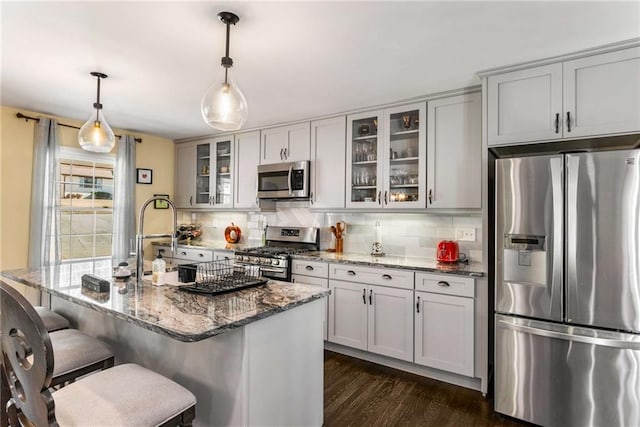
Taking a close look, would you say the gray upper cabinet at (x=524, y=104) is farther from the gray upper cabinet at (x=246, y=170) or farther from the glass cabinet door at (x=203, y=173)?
the glass cabinet door at (x=203, y=173)

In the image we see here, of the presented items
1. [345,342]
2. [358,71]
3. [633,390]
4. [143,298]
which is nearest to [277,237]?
[345,342]

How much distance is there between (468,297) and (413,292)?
412mm

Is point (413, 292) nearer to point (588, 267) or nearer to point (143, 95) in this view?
point (588, 267)

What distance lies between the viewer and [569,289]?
208cm

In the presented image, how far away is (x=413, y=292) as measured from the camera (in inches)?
111

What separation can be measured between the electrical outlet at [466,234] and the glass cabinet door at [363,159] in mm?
799

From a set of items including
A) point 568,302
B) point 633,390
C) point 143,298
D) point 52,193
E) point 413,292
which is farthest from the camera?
point 52,193

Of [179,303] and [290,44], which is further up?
[290,44]

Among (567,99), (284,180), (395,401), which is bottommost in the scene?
(395,401)

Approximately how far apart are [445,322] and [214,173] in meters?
3.39

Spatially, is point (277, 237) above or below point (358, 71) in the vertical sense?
below

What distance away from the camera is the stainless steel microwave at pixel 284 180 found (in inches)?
148

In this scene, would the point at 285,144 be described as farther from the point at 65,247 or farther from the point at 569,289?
the point at 569,289

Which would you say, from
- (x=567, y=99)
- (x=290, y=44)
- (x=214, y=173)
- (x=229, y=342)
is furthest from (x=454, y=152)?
(x=214, y=173)
